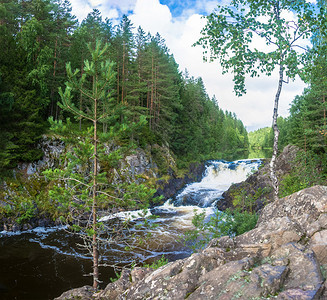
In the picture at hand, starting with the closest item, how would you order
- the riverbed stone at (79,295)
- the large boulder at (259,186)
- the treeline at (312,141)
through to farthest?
the riverbed stone at (79,295) < the treeline at (312,141) < the large boulder at (259,186)

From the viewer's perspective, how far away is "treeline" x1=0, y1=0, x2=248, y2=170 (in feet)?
60.2

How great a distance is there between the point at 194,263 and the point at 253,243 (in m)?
1.43

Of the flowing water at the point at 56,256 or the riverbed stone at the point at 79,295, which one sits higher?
the riverbed stone at the point at 79,295

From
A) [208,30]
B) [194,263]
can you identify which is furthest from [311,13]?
[194,263]

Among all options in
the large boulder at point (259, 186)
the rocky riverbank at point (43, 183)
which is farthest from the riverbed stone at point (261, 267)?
the large boulder at point (259, 186)

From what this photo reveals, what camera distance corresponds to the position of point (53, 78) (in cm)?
2352

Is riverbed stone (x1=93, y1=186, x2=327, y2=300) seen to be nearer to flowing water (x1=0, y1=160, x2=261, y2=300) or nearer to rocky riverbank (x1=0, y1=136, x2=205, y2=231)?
flowing water (x1=0, y1=160, x2=261, y2=300)

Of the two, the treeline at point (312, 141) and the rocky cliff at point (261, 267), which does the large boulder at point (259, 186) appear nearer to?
the treeline at point (312, 141)

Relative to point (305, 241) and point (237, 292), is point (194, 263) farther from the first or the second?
point (305, 241)

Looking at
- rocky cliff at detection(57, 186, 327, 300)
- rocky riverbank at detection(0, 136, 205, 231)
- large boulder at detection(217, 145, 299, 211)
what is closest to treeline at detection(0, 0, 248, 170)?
rocky riverbank at detection(0, 136, 205, 231)

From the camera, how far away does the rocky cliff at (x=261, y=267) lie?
136 inches

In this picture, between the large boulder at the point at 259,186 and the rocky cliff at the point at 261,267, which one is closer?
the rocky cliff at the point at 261,267

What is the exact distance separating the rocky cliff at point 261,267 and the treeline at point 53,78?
5.20 metres

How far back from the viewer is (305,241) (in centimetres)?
475
